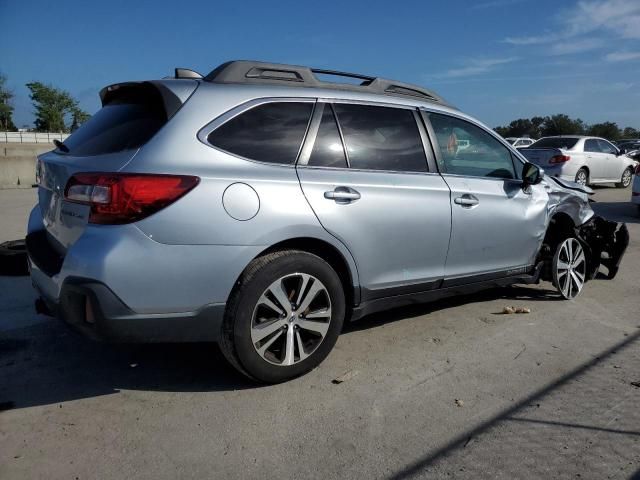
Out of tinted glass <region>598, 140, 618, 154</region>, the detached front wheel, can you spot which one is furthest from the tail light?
the detached front wheel

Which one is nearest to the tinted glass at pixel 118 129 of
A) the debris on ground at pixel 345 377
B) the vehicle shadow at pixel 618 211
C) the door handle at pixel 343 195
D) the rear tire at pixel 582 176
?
the door handle at pixel 343 195

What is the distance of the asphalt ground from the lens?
2635mm

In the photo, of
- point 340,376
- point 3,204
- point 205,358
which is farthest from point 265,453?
point 3,204

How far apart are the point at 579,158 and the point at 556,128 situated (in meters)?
62.9

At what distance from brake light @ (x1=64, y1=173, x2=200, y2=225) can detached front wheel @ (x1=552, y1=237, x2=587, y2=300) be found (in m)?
3.74

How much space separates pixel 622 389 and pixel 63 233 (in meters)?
3.46

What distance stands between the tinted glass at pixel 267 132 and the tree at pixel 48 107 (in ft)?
301

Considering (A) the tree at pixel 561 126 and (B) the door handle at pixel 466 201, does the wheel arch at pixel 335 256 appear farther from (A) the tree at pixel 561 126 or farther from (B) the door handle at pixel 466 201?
(A) the tree at pixel 561 126

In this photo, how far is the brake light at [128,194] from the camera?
2809 mm

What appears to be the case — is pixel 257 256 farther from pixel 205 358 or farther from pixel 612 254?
pixel 612 254

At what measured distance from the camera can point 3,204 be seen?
37.6 feet

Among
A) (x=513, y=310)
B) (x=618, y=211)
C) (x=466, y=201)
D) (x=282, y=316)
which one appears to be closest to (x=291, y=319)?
(x=282, y=316)

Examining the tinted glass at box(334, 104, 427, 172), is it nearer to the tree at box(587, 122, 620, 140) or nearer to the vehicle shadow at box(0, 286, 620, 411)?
the vehicle shadow at box(0, 286, 620, 411)

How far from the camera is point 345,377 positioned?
11.7ft
